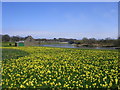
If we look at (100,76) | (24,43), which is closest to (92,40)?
(24,43)

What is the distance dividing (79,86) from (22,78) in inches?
67.1

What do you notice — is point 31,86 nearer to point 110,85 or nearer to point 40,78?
point 40,78

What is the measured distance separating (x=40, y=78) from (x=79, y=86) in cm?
123

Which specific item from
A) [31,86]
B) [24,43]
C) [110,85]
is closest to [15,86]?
[31,86]

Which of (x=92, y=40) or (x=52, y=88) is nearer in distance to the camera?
(x=52, y=88)

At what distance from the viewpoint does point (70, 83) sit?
409 cm

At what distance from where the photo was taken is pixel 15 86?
3902mm

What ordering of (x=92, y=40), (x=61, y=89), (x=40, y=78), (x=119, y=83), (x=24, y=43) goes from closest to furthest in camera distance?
(x=61, y=89) < (x=119, y=83) < (x=40, y=78) < (x=24, y=43) < (x=92, y=40)

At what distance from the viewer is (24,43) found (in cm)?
2834

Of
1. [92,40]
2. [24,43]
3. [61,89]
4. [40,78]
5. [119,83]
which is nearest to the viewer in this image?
[61,89]

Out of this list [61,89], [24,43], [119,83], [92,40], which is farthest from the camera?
[92,40]

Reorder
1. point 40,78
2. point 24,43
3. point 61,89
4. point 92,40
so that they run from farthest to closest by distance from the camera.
Result: point 92,40 < point 24,43 < point 40,78 < point 61,89

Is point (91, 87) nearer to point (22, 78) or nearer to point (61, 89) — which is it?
point (61, 89)

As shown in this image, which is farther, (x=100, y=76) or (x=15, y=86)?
(x=100, y=76)
